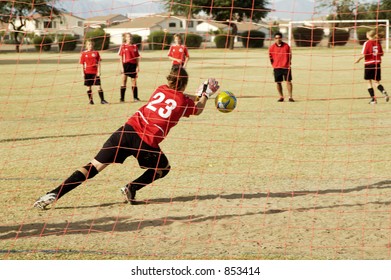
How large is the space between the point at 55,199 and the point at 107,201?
63cm

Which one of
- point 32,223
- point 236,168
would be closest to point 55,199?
point 32,223

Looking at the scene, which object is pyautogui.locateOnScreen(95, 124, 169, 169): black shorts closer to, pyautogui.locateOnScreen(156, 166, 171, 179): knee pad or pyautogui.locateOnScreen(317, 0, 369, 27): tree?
pyautogui.locateOnScreen(156, 166, 171, 179): knee pad

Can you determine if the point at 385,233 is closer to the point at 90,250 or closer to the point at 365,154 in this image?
the point at 90,250

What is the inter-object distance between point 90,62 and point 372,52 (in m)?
6.96

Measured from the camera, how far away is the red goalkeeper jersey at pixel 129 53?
17781mm

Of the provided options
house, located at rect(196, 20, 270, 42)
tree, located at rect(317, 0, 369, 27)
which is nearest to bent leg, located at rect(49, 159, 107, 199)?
tree, located at rect(317, 0, 369, 27)

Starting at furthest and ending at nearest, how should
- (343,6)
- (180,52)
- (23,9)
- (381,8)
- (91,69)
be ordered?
(23,9)
(343,6)
(381,8)
(180,52)
(91,69)

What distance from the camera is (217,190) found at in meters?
7.83

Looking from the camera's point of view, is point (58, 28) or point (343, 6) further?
point (343, 6)

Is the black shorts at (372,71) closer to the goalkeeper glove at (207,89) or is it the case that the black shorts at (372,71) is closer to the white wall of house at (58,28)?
the white wall of house at (58,28)

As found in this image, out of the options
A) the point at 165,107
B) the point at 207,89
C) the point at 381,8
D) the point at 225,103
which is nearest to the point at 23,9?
the point at 381,8

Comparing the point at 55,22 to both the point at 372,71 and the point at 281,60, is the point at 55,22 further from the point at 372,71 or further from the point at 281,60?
the point at 372,71

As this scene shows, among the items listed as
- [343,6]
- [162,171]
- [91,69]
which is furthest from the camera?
[343,6]

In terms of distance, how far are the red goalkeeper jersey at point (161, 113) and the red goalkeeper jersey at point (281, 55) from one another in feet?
35.7
